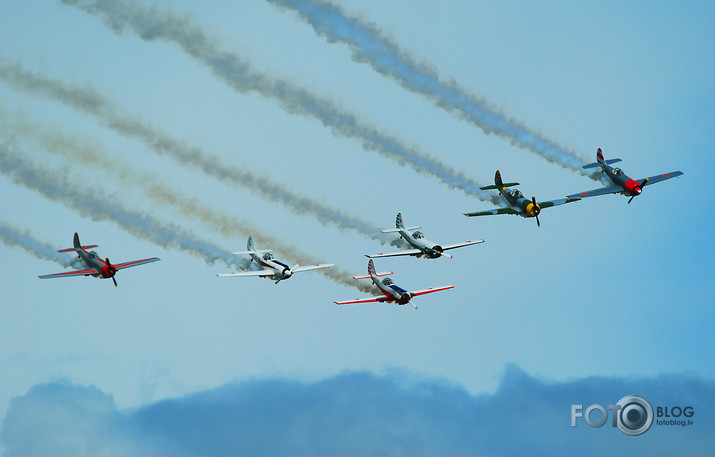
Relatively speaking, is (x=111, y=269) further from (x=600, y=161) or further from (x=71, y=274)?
(x=600, y=161)

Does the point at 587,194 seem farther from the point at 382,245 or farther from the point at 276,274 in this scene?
the point at 276,274

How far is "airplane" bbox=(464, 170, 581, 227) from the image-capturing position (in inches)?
3952

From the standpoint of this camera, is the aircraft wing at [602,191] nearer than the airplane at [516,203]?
No

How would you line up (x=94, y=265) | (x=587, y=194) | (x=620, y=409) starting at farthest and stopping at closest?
(x=620, y=409), (x=587, y=194), (x=94, y=265)

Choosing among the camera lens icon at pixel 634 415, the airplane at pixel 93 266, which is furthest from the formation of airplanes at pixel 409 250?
the camera lens icon at pixel 634 415

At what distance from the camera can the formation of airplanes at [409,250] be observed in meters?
97.5

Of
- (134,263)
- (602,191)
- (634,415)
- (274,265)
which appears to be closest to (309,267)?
(274,265)

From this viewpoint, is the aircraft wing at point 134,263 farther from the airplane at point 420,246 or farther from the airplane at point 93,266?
the airplane at point 420,246

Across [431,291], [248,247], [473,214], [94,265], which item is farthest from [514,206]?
[94,265]

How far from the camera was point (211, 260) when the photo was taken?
102 m

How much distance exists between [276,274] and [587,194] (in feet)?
90.1

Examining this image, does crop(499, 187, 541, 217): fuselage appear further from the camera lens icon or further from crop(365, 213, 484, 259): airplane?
the camera lens icon

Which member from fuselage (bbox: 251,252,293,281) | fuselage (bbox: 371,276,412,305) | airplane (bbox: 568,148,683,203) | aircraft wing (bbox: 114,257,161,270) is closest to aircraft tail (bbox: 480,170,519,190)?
airplane (bbox: 568,148,683,203)

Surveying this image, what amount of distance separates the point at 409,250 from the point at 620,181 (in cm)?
1935
